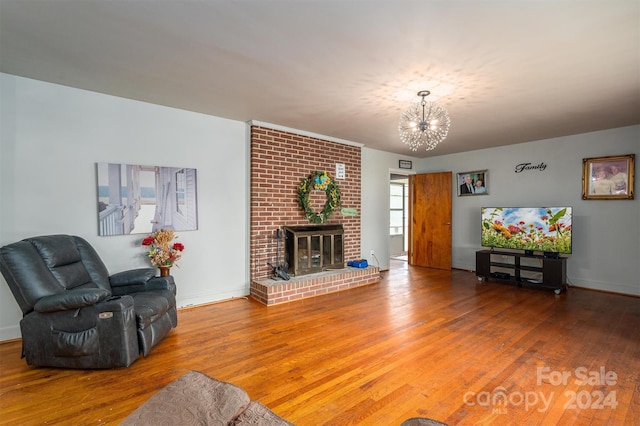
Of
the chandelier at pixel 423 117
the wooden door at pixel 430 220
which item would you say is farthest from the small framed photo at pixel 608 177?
the chandelier at pixel 423 117

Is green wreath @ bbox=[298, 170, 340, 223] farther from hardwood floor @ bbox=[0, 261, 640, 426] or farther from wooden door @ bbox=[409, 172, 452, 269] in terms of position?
wooden door @ bbox=[409, 172, 452, 269]

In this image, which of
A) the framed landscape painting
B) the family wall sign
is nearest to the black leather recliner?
the framed landscape painting

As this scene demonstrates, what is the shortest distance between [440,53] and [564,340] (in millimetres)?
2846

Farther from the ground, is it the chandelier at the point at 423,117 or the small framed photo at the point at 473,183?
the chandelier at the point at 423,117

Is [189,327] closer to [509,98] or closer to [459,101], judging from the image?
[459,101]

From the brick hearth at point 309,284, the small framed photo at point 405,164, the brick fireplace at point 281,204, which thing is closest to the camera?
the brick hearth at point 309,284

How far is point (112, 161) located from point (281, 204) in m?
2.13

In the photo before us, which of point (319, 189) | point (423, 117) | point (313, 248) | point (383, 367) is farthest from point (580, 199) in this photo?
point (383, 367)

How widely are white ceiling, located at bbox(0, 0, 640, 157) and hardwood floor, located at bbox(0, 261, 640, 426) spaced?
245 centimetres

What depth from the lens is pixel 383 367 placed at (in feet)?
7.73

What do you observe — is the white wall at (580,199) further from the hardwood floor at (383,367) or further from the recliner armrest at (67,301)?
the recliner armrest at (67,301)

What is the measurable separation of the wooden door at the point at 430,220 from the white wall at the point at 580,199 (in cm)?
54

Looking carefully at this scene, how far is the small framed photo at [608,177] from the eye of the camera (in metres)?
4.36

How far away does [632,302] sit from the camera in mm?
4059
